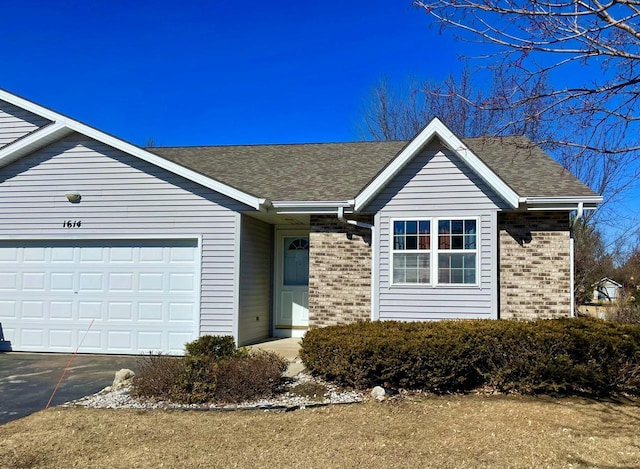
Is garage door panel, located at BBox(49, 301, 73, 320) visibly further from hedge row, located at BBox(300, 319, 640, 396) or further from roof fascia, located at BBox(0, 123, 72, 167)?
hedge row, located at BBox(300, 319, 640, 396)

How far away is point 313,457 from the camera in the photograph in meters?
5.27

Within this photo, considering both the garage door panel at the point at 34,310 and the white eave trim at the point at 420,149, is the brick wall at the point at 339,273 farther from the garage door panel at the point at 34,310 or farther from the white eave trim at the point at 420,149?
the garage door panel at the point at 34,310

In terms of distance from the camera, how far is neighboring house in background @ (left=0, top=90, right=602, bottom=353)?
10.9 meters

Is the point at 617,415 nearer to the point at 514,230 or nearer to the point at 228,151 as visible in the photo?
the point at 514,230

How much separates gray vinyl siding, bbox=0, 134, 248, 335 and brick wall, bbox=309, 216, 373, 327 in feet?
5.71

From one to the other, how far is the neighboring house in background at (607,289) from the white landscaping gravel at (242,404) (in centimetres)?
1641

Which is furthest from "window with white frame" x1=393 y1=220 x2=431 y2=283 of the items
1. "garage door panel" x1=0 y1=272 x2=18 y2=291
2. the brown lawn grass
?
"garage door panel" x1=0 y1=272 x2=18 y2=291

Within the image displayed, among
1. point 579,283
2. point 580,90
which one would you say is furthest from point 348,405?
point 579,283

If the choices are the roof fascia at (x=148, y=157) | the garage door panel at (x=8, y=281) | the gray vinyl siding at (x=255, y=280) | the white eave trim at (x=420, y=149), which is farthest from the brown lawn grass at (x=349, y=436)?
the garage door panel at (x=8, y=281)

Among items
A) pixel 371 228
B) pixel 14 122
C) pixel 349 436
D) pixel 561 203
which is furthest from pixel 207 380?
pixel 14 122

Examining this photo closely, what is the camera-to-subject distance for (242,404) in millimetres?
7133

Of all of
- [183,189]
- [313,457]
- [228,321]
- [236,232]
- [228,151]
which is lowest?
[313,457]

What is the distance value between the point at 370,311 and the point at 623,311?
8739 millimetres

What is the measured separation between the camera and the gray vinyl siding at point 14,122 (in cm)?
1391
